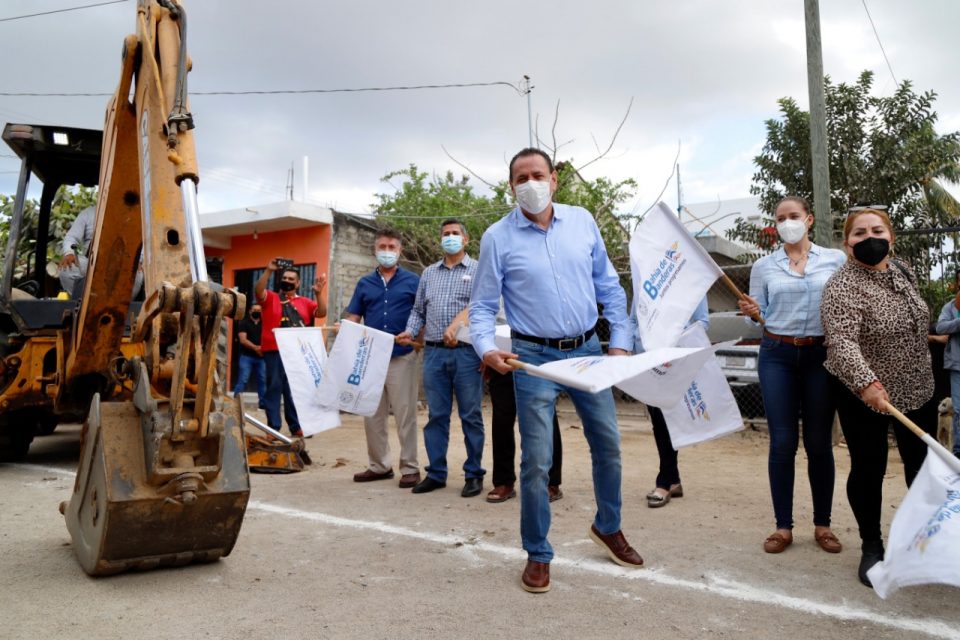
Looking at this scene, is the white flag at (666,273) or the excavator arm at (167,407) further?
the white flag at (666,273)

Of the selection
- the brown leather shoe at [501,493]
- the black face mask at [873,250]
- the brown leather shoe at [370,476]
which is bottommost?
the brown leather shoe at [370,476]

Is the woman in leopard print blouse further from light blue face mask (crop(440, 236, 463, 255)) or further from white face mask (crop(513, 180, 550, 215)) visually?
light blue face mask (crop(440, 236, 463, 255))

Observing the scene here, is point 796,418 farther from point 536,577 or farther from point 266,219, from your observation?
point 266,219

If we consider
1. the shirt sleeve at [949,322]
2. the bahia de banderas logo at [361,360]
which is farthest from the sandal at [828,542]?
the shirt sleeve at [949,322]

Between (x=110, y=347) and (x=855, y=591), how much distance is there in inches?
177

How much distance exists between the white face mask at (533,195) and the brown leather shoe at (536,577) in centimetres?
165

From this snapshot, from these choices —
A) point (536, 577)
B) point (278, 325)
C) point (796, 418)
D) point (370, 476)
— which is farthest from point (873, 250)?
point (278, 325)

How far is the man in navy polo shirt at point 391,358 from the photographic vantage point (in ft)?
20.3

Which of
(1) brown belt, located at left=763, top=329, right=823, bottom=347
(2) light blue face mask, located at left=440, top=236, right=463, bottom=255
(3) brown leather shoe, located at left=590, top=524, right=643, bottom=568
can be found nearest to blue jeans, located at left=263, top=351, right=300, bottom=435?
(2) light blue face mask, located at left=440, top=236, right=463, bottom=255

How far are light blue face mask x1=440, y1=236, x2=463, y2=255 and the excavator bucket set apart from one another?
9.17ft

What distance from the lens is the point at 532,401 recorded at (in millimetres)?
3582

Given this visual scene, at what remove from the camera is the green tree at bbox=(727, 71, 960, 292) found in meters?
10.9

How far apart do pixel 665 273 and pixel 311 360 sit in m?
3.54

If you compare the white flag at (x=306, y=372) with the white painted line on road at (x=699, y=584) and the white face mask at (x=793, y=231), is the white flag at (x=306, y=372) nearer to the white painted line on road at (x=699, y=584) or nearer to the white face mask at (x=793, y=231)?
the white painted line on road at (x=699, y=584)
